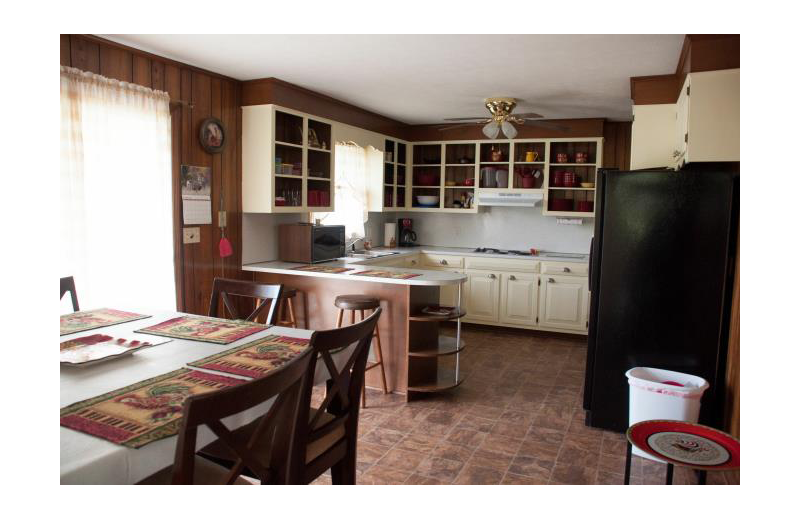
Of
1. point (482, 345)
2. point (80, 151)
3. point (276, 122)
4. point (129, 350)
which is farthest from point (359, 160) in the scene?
point (129, 350)

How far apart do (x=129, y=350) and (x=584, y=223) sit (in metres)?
4.98

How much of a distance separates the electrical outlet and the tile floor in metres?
1.36

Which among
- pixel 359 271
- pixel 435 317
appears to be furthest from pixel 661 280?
pixel 359 271

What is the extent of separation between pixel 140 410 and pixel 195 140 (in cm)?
269

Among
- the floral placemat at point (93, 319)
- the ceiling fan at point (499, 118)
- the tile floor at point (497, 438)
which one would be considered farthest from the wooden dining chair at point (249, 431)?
the ceiling fan at point (499, 118)

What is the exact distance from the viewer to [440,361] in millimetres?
4680

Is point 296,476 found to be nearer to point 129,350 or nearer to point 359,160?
point 129,350

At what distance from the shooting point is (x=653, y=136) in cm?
381

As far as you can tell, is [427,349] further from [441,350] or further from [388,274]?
[388,274]

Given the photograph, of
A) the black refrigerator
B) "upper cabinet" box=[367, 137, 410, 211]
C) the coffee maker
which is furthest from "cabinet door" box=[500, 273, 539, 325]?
the black refrigerator

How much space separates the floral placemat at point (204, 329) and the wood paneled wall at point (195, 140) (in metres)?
1.35

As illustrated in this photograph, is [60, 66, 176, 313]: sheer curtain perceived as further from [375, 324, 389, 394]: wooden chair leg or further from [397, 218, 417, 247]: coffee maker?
[397, 218, 417, 247]: coffee maker

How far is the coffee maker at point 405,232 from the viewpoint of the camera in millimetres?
6570

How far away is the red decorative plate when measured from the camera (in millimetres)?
1916
